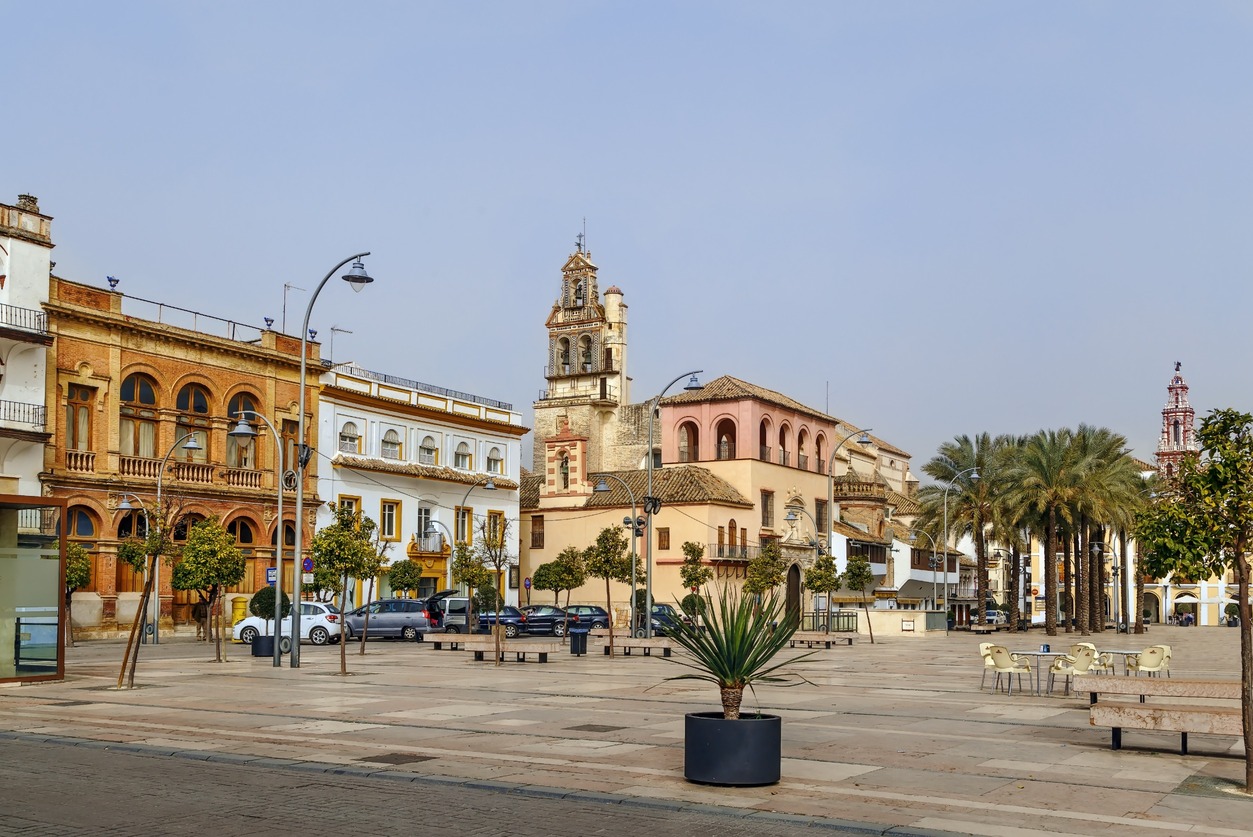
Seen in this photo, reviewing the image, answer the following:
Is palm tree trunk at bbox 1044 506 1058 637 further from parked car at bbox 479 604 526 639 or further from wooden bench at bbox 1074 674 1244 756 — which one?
wooden bench at bbox 1074 674 1244 756

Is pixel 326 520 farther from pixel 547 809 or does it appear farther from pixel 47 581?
pixel 547 809

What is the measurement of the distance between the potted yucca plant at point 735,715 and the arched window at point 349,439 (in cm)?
4791

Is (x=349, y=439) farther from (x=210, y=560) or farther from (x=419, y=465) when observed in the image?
(x=210, y=560)

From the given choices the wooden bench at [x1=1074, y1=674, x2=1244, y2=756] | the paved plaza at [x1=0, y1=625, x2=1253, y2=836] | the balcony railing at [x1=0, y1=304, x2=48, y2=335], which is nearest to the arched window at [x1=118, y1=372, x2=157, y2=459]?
the balcony railing at [x1=0, y1=304, x2=48, y2=335]

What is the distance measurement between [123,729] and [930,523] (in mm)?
57282

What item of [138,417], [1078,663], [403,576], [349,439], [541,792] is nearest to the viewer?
[541,792]

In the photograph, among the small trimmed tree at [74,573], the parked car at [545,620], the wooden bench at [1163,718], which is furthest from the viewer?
the parked car at [545,620]

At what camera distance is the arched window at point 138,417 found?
159 ft

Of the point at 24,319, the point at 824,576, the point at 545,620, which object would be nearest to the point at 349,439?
the point at 545,620

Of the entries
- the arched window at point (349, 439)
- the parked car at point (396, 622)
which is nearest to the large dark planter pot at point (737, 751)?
the parked car at point (396, 622)

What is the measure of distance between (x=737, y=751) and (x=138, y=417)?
4238 cm

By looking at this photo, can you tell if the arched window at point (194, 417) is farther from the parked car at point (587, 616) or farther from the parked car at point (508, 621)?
the parked car at point (587, 616)

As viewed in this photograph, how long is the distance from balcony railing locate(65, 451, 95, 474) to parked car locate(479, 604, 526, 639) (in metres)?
15.2

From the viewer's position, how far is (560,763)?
1277 cm
